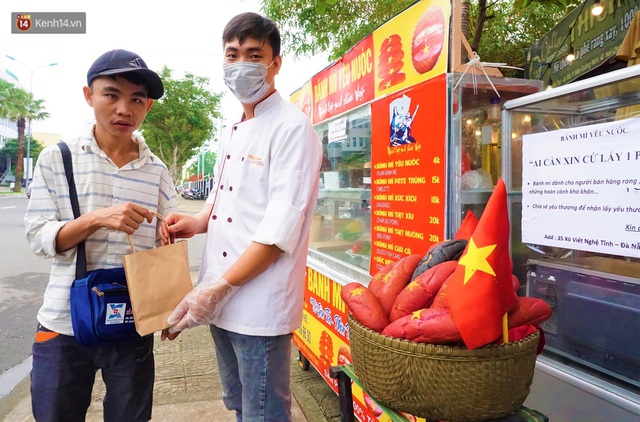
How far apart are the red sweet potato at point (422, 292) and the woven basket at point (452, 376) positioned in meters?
0.10

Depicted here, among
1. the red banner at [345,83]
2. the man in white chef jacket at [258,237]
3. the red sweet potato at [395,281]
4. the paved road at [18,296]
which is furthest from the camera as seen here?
the paved road at [18,296]

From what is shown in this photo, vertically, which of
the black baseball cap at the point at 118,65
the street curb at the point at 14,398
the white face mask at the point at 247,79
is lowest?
the street curb at the point at 14,398

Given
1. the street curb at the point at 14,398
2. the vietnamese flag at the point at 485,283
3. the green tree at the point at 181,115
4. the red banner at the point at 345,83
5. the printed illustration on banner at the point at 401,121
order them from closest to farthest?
the vietnamese flag at the point at 485,283 < the printed illustration on banner at the point at 401,121 < the red banner at the point at 345,83 < the street curb at the point at 14,398 < the green tree at the point at 181,115

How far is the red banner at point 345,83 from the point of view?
102 inches

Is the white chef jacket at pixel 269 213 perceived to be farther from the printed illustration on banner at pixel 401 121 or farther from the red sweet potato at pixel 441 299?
the printed illustration on banner at pixel 401 121

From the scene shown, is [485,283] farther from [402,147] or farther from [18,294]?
[18,294]

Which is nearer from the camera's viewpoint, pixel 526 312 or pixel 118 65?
pixel 526 312

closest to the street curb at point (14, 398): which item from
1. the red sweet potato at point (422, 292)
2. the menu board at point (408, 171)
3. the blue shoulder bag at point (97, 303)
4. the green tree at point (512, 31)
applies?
the blue shoulder bag at point (97, 303)

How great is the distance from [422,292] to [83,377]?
1398 millimetres

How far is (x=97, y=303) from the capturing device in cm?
156

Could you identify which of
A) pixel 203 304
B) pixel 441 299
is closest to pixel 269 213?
pixel 203 304

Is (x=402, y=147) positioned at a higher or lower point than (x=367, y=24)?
lower

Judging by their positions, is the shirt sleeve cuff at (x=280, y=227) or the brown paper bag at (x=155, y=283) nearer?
the shirt sleeve cuff at (x=280, y=227)

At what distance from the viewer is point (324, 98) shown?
3.33 metres
